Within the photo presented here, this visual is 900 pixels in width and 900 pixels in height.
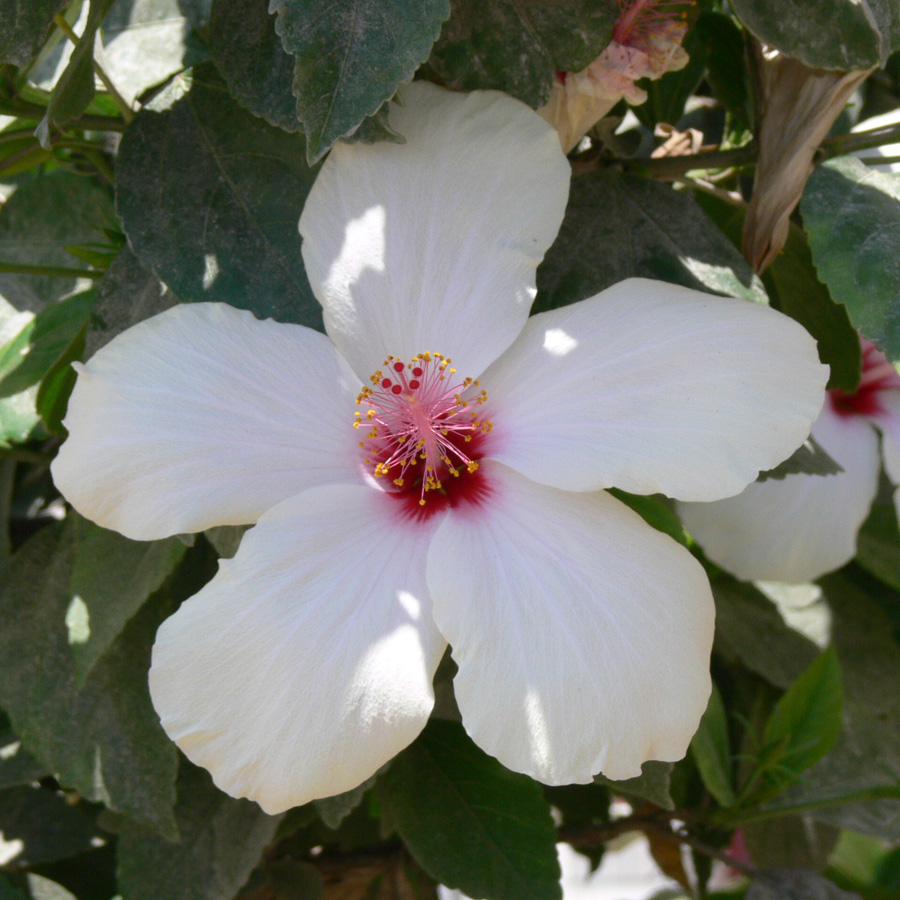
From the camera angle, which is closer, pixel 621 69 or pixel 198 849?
pixel 621 69

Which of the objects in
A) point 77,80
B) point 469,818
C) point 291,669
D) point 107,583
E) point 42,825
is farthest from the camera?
point 42,825

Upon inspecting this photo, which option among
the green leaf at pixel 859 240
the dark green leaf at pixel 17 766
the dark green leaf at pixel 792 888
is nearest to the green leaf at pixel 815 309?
the green leaf at pixel 859 240

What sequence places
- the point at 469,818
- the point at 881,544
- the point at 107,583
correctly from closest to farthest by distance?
the point at 107,583 < the point at 469,818 < the point at 881,544

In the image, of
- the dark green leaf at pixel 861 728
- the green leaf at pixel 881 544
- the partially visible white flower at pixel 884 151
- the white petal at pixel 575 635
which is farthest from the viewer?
the green leaf at pixel 881 544

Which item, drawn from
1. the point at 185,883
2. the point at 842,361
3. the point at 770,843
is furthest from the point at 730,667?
the point at 185,883

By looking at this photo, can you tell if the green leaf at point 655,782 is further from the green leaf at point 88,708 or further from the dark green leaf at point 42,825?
the dark green leaf at point 42,825

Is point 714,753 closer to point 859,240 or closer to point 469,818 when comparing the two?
point 469,818

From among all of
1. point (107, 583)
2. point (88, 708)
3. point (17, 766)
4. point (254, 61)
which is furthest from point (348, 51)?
point (17, 766)
